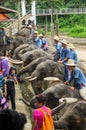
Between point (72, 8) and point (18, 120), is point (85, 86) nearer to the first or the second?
point (18, 120)

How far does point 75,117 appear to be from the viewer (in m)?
9.32

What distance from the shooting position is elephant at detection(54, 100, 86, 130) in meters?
9.21

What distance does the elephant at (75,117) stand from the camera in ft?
30.2

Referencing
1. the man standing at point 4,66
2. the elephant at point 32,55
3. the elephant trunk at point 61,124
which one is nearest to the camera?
the elephant trunk at point 61,124

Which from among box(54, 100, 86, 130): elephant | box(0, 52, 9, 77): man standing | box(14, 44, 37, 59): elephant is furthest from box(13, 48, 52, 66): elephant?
box(54, 100, 86, 130): elephant

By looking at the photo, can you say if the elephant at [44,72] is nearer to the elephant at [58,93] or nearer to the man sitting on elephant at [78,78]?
the man sitting on elephant at [78,78]

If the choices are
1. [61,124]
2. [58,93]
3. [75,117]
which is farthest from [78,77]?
[61,124]

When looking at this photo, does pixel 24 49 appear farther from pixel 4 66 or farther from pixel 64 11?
pixel 64 11

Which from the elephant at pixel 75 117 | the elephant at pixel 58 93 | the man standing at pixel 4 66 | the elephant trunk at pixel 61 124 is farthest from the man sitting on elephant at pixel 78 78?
the elephant trunk at pixel 61 124

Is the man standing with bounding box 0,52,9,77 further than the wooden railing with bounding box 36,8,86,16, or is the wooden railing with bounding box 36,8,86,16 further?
the wooden railing with bounding box 36,8,86,16

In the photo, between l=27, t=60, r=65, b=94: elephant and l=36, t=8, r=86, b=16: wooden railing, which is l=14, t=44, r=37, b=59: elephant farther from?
l=36, t=8, r=86, b=16: wooden railing

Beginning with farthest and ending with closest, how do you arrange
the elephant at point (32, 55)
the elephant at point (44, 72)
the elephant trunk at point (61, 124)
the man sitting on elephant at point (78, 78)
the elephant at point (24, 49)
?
the elephant at point (24, 49)
the elephant at point (32, 55)
the elephant at point (44, 72)
the man sitting on elephant at point (78, 78)
the elephant trunk at point (61, 124)

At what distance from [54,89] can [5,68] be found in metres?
1.55

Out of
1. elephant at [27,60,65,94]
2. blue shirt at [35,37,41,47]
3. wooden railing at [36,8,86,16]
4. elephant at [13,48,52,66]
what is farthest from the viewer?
wooden railing at [36,8,86,16]
